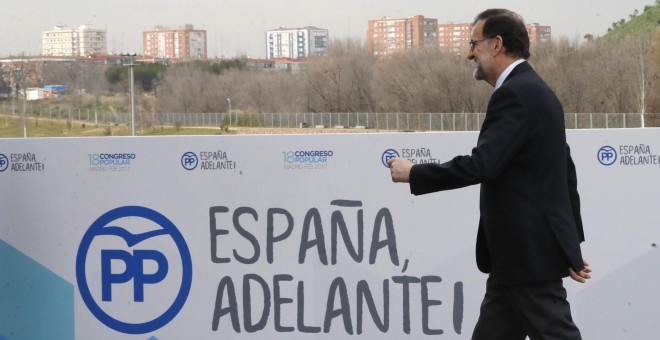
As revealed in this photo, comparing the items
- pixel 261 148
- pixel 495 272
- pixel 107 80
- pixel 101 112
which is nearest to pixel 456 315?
pixel 261 148

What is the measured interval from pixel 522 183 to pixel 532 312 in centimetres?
49

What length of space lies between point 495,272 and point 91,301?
304 cm

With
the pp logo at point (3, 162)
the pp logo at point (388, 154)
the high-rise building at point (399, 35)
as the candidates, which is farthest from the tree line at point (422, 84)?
the pp logo at point (3, 162)

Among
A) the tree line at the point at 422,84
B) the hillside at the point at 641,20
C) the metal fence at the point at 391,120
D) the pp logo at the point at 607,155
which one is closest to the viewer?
the pp logo at the point at 607,155

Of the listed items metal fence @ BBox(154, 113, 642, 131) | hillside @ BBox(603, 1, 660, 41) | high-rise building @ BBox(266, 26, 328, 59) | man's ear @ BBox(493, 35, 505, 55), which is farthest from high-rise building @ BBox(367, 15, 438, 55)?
man's ear @ BBox(493, 35, 505, 55)

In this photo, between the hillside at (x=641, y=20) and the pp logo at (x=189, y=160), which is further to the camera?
the hillside at (x=641, y=20)

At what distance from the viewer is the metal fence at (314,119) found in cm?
1834

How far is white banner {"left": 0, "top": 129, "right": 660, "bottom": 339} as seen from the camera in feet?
19.1

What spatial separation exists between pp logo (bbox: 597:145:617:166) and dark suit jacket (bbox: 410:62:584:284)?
6.10 feet

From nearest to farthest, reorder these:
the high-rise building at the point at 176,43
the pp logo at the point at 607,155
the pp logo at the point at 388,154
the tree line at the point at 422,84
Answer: the pp logo at the point at 607,155
the pp logo at the point at 388,154
the tree line at the point at 422,84
the high-rise building at the point at 176,43

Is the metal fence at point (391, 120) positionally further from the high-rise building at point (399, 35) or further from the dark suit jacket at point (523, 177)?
the dark suit jacket at point (523, 177)

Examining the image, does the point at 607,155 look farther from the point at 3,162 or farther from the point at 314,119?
the point at 314,119

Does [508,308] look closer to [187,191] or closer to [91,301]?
[187,191]

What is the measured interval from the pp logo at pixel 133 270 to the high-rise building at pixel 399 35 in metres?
19.8
